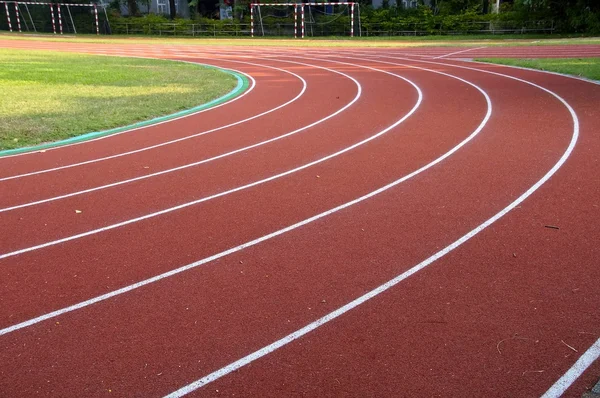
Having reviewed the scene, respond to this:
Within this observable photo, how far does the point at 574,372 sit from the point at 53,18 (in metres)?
41.0

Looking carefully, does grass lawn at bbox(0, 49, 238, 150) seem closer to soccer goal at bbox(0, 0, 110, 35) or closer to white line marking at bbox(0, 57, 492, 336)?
white line marking at bbox(0, 57, 492, 336)

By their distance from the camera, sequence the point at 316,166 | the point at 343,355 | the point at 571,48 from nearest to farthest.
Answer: the point at 343,355
the point at 316,166
the point at 571,48

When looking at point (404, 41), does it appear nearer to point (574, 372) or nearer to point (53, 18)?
point (53, 18)

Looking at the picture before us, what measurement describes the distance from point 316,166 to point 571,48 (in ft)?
59.7

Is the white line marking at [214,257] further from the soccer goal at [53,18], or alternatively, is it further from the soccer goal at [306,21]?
the soccer goal at [53,18]

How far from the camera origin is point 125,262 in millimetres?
4613

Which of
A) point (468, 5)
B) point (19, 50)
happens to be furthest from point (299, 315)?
point (468, 5)

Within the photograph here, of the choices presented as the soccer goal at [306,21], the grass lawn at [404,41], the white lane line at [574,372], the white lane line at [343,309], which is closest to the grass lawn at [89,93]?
the white lane line at [343,309]

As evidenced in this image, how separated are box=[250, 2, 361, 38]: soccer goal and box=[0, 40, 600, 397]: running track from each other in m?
28.1

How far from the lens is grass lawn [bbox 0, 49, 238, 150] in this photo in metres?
9.55

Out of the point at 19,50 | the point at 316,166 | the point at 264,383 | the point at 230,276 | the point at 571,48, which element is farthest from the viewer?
the point at 19,50

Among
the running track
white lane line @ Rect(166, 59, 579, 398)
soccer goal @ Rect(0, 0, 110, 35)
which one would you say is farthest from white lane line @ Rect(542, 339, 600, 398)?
soccer goal @ Rect(0, 0, 110, 35)

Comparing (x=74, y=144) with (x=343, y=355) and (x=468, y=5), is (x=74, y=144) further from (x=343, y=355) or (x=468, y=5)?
(x=468, y=5)

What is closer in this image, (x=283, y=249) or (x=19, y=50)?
(x=283, y=249)
